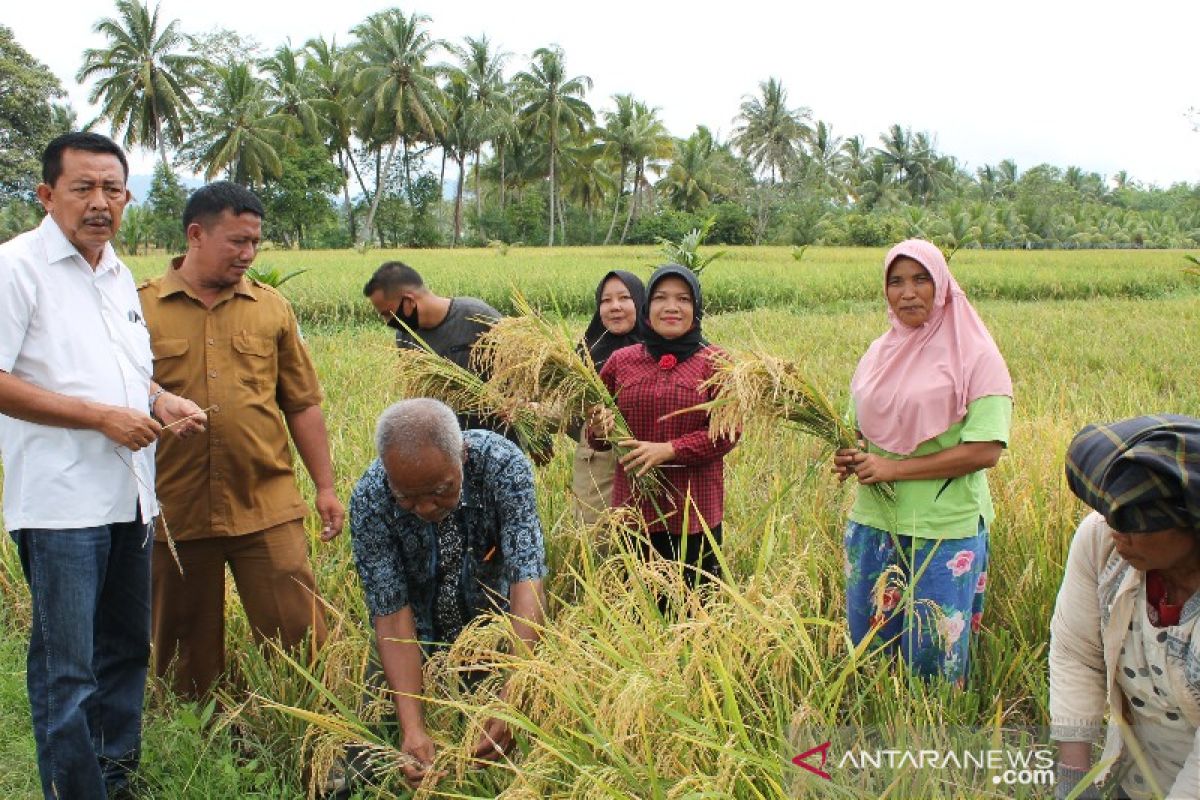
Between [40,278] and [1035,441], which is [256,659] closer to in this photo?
[40,278]

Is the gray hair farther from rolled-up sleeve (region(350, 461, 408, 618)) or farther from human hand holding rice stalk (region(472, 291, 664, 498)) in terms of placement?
human hand holding rice stalk (region(472, 291, 664, 498))

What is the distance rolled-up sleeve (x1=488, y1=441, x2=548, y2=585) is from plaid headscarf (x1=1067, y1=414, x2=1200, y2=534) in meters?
1.34

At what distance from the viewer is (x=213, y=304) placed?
2670mm

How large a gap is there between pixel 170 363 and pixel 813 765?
2.10m

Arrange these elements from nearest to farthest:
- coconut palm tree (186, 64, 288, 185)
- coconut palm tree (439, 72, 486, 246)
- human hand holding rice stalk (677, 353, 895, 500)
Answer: human hand holding rice stalk (677, 353, 895, 500), coconut palm tree (186, 64, 288, 185), coconut palm tree (439, 72, 486, 246)

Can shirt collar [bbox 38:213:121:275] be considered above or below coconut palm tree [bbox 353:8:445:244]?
below

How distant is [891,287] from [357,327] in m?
9.37

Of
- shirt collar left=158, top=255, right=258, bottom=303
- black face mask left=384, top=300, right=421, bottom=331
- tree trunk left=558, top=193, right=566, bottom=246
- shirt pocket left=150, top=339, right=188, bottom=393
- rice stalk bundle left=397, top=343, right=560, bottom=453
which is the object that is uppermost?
tree trunk left=558, top=193, right=566, bottom=246

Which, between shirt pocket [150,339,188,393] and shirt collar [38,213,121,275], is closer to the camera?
shirt collar [38,213,121,275]

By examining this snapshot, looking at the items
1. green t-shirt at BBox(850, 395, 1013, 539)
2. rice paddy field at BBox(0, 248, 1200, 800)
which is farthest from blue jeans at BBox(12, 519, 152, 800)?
green t-shirt at BBox(850, 395, 1013, 539)

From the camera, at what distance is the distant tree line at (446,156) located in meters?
33.5

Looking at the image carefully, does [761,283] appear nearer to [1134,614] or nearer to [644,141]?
[1134,614]

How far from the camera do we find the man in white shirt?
2195 mm

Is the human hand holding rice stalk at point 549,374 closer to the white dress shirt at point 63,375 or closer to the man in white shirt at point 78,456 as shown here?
the man in white shirt at point 78,456
